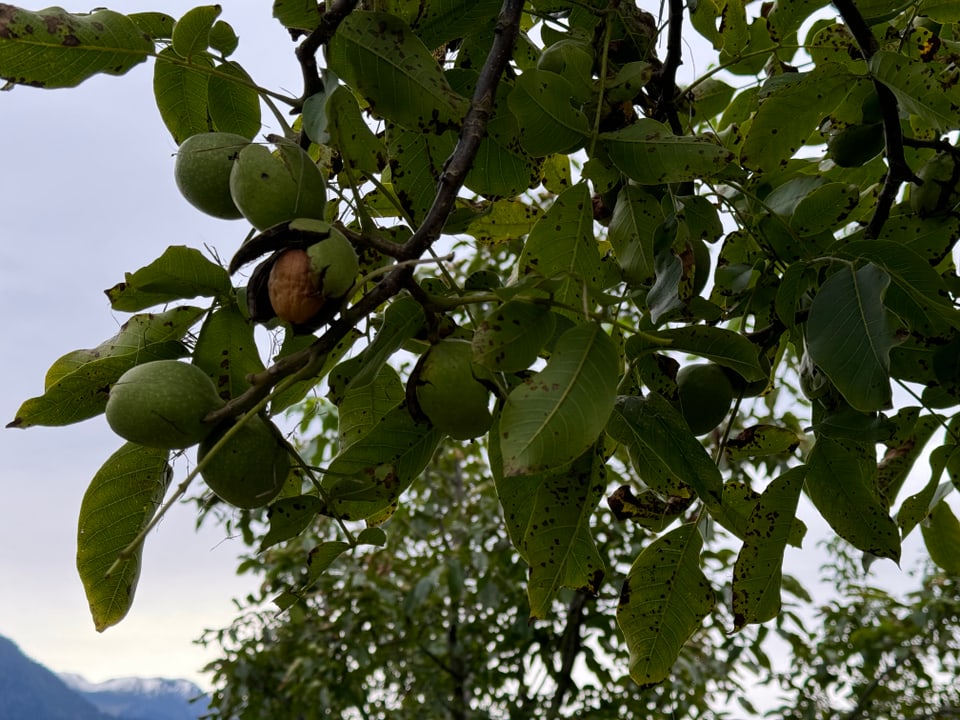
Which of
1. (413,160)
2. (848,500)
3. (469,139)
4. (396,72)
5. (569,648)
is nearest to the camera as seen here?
(469,139)

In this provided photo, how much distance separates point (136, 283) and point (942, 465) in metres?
1.05

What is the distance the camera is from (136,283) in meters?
0.84

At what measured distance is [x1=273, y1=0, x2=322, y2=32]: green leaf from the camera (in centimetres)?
92

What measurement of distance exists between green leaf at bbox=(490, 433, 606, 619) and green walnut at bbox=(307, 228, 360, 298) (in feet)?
1.03

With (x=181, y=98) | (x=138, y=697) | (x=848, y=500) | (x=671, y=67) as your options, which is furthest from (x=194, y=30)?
(x=138, y=697)

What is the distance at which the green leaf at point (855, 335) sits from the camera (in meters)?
0.85

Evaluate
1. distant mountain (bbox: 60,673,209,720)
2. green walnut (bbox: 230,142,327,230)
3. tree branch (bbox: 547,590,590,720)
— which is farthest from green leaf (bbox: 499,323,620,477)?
distant mountain (bbox: 60,673,209,720)

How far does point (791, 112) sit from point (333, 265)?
76cm

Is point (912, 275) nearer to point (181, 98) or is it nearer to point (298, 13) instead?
point (298, 13)

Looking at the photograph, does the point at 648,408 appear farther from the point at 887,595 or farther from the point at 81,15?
the point at 887,595

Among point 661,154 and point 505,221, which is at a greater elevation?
point 505,221

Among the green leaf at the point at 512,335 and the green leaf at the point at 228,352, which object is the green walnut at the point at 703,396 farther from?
the green leaf at the point at 228,352

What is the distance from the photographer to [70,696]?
6.59 metres

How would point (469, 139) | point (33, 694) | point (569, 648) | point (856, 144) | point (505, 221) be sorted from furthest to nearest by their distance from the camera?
point (33, 694) → point (569, 648) → point (505, 221) → point (856, 144) → point (469, 139)
